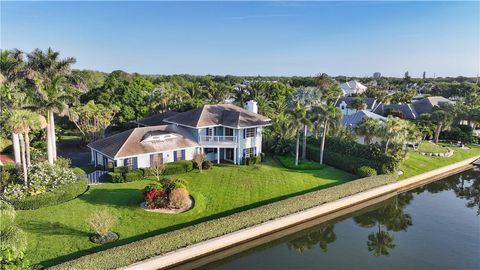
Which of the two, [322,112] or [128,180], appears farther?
[322,112]

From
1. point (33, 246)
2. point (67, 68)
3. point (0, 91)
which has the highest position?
point (67, 68)

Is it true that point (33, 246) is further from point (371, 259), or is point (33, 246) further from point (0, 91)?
point (371, 259)

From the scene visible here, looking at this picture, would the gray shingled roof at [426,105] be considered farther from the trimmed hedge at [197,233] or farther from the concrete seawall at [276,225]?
the trimmed hedge at [197,233]

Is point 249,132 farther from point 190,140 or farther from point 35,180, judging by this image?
point 35,180

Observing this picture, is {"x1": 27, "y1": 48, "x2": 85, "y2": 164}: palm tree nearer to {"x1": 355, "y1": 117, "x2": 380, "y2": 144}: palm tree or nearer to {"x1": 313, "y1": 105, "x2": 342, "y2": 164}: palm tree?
{"x1": 313, "y1": 105, "x2": 342, "y2": 164}: palm tree

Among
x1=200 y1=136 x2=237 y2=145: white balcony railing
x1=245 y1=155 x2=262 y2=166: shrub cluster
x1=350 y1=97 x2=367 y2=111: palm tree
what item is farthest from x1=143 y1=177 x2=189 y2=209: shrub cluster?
x1=350 y1=97 x2=367 y2=111: palm tree

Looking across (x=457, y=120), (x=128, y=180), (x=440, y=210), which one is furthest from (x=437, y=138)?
(x=128, y=180)
